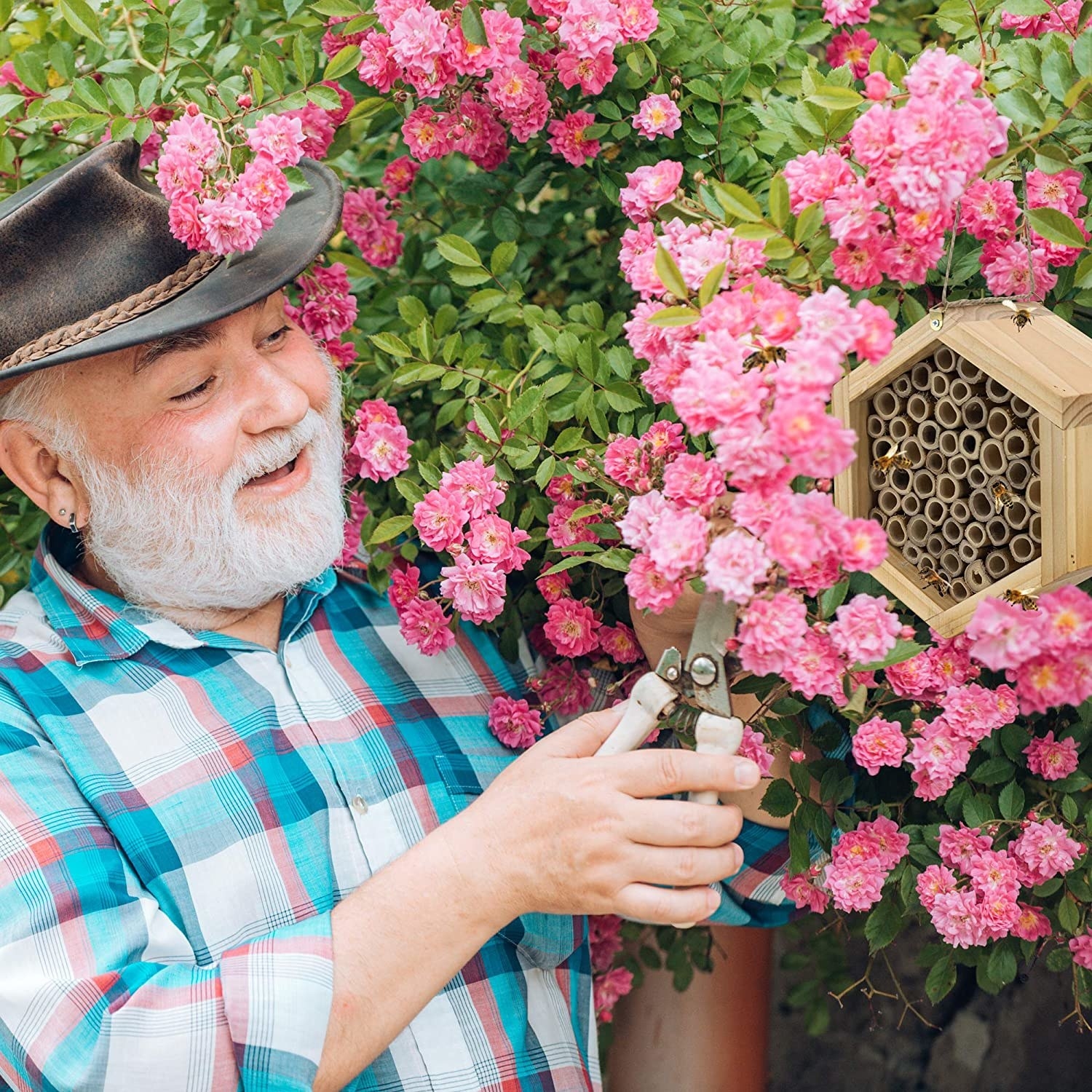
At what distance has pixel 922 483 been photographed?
1.24 metres

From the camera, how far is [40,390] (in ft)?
5.27

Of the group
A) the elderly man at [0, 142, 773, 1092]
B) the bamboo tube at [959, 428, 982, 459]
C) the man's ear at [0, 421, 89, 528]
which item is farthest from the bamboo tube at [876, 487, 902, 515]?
the man's ear at [0, 421, 89, 528]

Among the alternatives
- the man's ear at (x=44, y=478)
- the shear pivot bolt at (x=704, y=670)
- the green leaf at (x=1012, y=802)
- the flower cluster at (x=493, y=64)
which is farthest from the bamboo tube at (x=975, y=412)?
the man's ear at (x=44, y=478)

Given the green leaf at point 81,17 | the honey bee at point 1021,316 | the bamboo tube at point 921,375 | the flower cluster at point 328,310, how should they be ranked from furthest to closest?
the flower cluster at point 328,310, the green leaf at point 81,17, the bamboo tube at point 921,375, the honey bee at point 1021,316

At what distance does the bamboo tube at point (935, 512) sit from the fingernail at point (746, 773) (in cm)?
32

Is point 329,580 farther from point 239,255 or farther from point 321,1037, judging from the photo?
point 321,1037

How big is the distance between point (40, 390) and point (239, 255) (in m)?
0.33

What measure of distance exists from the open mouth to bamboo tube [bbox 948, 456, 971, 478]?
3.01 feet

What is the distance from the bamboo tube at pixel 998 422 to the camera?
112 centimetres

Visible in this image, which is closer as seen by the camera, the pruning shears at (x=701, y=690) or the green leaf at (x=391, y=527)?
the pruning shears at (x=701, y=690)

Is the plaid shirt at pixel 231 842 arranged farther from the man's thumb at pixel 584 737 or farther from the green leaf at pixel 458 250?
the green leaf at pixel 458 250

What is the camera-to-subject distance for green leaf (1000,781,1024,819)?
1.35 meters

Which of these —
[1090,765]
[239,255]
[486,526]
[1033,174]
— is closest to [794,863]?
[1090,765]

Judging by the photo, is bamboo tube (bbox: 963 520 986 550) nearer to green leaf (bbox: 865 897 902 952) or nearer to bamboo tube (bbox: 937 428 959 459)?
bamboo tube (bbox: 937 428 959 459)
